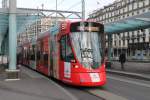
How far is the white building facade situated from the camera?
314 ft

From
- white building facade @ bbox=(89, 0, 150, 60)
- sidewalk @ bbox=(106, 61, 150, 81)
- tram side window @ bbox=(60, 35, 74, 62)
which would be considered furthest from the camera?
white building facade @ bbox=(89, 0, 150, 60)

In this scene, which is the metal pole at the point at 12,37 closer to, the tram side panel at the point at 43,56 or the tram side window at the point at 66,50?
the tram side panel at the point at 43,56

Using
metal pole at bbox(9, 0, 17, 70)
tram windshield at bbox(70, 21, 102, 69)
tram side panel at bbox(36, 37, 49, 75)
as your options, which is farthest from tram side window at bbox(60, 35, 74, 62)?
tram side panel at bbox(36, 37, 49, 75)

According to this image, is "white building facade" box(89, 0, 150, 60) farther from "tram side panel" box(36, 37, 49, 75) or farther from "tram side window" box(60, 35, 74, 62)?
"tram side window" box(60, 35, 74, 62)

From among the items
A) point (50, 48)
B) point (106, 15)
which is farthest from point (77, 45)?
point (106, 15)

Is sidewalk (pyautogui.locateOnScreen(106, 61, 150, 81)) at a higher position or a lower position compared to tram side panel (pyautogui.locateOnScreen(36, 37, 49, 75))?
lower

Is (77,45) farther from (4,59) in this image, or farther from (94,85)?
(4,59)

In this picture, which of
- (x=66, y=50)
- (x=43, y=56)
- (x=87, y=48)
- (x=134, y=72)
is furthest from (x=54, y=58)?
(x=134, y=72)

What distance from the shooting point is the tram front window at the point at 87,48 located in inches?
605

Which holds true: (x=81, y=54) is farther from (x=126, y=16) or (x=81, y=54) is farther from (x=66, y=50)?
(x=126, y=16)

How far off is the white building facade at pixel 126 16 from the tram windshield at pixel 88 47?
68.7 m

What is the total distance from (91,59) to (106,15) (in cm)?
12029

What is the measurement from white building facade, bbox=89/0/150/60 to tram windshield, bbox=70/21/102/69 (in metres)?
68.7

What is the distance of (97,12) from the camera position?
14400 centimetres
